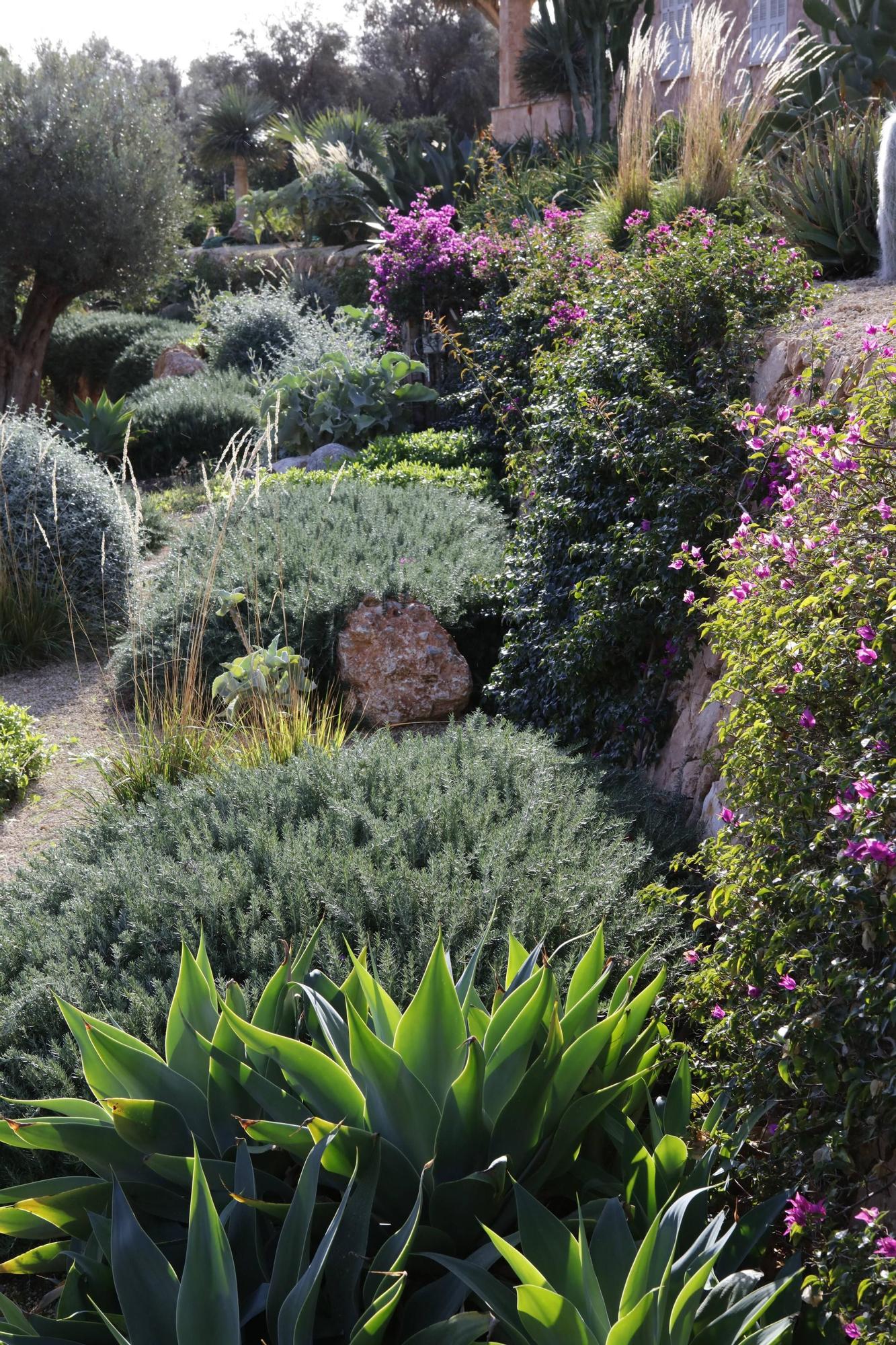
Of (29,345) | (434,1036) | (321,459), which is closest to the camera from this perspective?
(434,1036)

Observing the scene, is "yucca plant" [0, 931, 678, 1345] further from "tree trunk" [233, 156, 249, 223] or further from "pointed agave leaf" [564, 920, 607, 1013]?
"tree trunk" [233, 156, 249, 223]

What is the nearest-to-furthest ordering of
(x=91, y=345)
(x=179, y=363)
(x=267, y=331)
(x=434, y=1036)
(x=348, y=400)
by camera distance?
1. (x=434, y=1036)
2. (x=348, y=400)
3. (x=267, y=331)
4. (x=179, y=363)
5. (x=91, y=345)

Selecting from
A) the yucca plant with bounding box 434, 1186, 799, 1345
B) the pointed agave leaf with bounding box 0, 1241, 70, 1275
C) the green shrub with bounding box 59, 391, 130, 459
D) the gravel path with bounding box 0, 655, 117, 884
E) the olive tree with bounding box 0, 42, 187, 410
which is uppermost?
the olive tree with bounding box 0, 42, 187, 410

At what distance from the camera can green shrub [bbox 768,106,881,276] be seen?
5.38 m

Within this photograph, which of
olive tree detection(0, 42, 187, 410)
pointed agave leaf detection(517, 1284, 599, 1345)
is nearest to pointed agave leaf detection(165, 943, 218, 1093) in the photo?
pointed agave leaf detection(517, 1284, 599, 1345)

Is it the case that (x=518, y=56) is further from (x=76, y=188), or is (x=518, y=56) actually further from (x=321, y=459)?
(x=321, y=459)

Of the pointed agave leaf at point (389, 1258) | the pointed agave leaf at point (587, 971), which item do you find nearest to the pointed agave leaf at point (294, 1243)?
the pointed agave leaf at point (389, 1258)

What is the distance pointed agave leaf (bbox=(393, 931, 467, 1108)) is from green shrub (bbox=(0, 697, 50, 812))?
343cm

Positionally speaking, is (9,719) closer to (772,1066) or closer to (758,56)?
(772,1066)

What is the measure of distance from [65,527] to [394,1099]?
5.99 meters

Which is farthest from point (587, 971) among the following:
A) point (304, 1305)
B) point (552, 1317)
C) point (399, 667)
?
point (399, 667)

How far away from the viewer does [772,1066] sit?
2.01 m

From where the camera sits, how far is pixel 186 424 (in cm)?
1151

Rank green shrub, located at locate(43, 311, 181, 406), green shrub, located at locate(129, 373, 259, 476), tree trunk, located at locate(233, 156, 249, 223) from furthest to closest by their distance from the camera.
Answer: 1. tree trunk, located at locate(233, 156, 249, 223)
2. green shrub, located at locate(43, 311, 181, 406)
3. green shrub, located at locate(129, 373, 259, 476)
